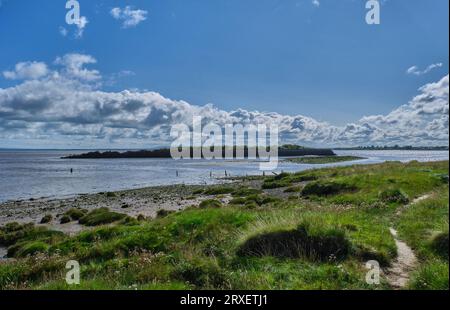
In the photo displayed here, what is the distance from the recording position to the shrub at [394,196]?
21406mm

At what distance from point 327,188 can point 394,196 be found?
13599mm

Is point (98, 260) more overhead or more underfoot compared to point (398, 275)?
more underfoot

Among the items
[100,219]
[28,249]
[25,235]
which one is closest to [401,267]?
[28,249]

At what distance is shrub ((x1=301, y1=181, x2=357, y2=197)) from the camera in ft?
109

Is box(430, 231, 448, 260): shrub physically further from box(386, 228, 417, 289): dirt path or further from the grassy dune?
box(386, 228, 417, 289): dirt path

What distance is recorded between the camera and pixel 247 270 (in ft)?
33.0

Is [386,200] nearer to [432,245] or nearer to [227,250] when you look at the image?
[432,245]

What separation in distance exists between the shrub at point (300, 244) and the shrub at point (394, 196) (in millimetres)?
11253

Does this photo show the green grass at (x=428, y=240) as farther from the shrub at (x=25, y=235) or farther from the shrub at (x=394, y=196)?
the shrub at (x=25, y=235)

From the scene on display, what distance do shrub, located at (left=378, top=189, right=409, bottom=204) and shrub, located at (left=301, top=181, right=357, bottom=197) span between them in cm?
878

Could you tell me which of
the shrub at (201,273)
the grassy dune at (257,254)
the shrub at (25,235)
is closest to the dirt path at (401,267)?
the grassy dune at (257,254)

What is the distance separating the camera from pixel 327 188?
3575cm
